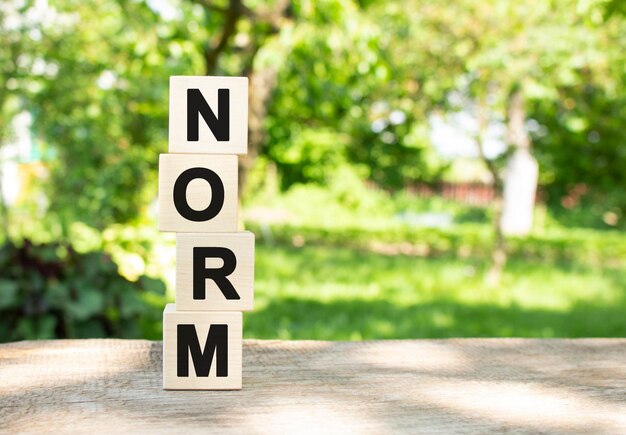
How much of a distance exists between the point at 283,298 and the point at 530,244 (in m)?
5.69

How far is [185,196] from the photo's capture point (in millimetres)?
1446

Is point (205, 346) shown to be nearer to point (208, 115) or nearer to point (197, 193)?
point (197, 193)

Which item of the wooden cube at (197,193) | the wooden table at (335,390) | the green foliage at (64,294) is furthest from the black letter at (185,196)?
the green foliage at (64,294)

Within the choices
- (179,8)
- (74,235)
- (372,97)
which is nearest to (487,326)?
(74,235)

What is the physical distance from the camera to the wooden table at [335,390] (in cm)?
113

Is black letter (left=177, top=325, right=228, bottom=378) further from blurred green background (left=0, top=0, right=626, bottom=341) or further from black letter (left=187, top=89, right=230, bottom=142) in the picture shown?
blurred green background (left=0, top=0, right=626, bottom=341)

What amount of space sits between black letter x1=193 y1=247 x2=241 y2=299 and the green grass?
3429 millimetres

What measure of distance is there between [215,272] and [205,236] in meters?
0.07

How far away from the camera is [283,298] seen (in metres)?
6.45

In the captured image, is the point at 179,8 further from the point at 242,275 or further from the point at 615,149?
the point at 615,149

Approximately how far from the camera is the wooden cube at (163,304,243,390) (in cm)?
138

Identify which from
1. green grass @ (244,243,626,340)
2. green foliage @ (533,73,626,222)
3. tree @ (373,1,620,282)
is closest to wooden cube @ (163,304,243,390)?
green grass @ (244,243,626,340)

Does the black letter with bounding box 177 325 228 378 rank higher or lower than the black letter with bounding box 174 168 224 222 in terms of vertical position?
lower

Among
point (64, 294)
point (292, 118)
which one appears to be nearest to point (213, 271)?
point (64, 294)
